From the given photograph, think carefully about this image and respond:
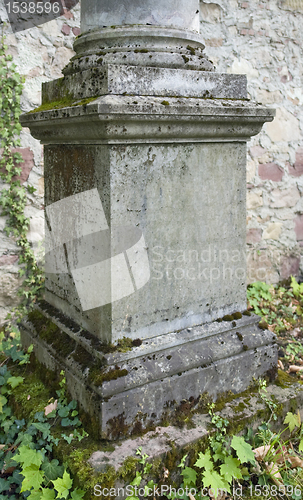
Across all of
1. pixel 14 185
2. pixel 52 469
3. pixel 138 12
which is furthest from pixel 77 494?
pixel 14 185

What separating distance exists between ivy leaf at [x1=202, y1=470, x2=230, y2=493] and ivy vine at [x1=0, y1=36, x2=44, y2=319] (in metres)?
2.06

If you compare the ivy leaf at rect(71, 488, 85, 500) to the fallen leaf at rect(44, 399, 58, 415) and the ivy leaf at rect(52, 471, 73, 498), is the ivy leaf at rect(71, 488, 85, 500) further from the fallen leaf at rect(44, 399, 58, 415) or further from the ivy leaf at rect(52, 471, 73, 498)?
the fallen leaf at rect(44, 399, 58, 415)

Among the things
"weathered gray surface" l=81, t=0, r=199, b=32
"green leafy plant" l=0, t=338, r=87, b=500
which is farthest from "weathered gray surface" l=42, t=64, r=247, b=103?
"green leafy plant" l=0, t=338, r=87, b=500

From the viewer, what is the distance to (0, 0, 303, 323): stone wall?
3.89 meters

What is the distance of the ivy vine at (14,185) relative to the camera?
10.0 ft

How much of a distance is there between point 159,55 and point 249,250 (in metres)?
2.83

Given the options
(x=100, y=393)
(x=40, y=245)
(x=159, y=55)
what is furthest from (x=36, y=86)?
(x=100, y=393)

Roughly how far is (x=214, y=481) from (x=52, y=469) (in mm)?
624

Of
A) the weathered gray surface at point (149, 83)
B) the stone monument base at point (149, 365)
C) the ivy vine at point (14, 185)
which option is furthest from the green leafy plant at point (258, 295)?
the weathered gray surface at point (149, 83)

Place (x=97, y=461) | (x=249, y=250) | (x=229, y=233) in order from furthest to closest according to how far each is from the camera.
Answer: (x=249, y=250)
(x=229, y=233)
(x=97, y=461)

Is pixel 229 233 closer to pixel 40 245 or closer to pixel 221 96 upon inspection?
pixel 221 96

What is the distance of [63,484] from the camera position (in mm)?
1532

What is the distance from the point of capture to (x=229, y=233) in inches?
81.0

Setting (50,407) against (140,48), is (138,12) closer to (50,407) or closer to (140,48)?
(140,48)
